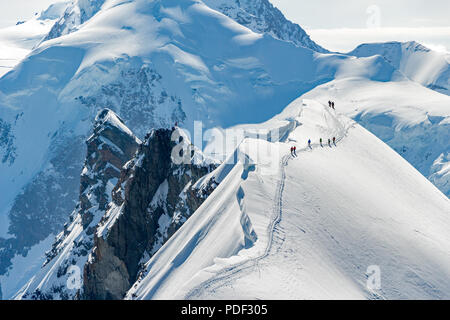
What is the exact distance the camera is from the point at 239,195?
50.5m

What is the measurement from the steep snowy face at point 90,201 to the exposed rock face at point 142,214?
3636cm

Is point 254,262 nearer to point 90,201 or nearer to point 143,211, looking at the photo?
point 143,211

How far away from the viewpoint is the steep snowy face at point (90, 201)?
363 feet

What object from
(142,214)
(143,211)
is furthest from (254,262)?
(143,211)

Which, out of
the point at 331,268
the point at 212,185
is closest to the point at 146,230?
the point at 212,185

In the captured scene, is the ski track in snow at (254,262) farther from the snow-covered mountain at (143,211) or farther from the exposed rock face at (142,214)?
the exposed rock face at (142,214)

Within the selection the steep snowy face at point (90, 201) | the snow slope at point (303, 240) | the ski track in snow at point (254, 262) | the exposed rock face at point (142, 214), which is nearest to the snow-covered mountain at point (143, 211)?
the exposed rock face at point (142, 214)

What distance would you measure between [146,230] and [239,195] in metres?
28.3

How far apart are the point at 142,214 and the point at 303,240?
36.4m

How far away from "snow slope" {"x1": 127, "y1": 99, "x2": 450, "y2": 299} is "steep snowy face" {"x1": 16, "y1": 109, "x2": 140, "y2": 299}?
61.6m

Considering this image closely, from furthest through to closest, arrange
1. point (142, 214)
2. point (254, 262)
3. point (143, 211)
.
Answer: point (143, 211) → point (142, 214) → point (254, 262)

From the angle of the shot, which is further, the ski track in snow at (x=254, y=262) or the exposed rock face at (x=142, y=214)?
the exposed rock face at (x=142, y=214)

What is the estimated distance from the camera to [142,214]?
2987 inches
